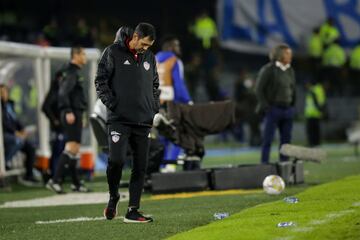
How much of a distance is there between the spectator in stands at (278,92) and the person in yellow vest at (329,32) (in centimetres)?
1236

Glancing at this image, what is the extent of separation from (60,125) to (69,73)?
184 centimetres

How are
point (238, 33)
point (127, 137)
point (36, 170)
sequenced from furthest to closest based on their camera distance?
point (238, 33) → point (36, 170) → point (127, 137)

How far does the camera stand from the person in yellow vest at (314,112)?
26.3m

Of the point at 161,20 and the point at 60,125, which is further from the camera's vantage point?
the point at 161,20

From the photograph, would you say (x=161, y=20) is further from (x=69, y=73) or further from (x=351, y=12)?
(x=69, y=73)

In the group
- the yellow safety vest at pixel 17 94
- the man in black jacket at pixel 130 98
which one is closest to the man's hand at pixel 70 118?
the man in black jacket at pixel 130 98

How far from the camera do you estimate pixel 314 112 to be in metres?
26.9

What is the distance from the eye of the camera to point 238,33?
2806 cm

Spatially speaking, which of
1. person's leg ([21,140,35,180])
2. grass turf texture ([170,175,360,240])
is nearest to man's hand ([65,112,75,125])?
person's leg ([21,140,35,180])

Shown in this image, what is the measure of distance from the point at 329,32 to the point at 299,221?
19.3 meters

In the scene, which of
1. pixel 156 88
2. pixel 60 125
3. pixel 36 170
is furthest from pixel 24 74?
pixel 156 88

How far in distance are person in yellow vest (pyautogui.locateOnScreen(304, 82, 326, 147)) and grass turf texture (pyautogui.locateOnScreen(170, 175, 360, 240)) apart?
14440mm

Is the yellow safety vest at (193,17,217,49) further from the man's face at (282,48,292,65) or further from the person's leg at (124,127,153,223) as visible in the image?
the person's leg at (124,127,153,223)

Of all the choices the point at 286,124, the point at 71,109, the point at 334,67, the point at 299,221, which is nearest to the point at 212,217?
the point at 299,221
